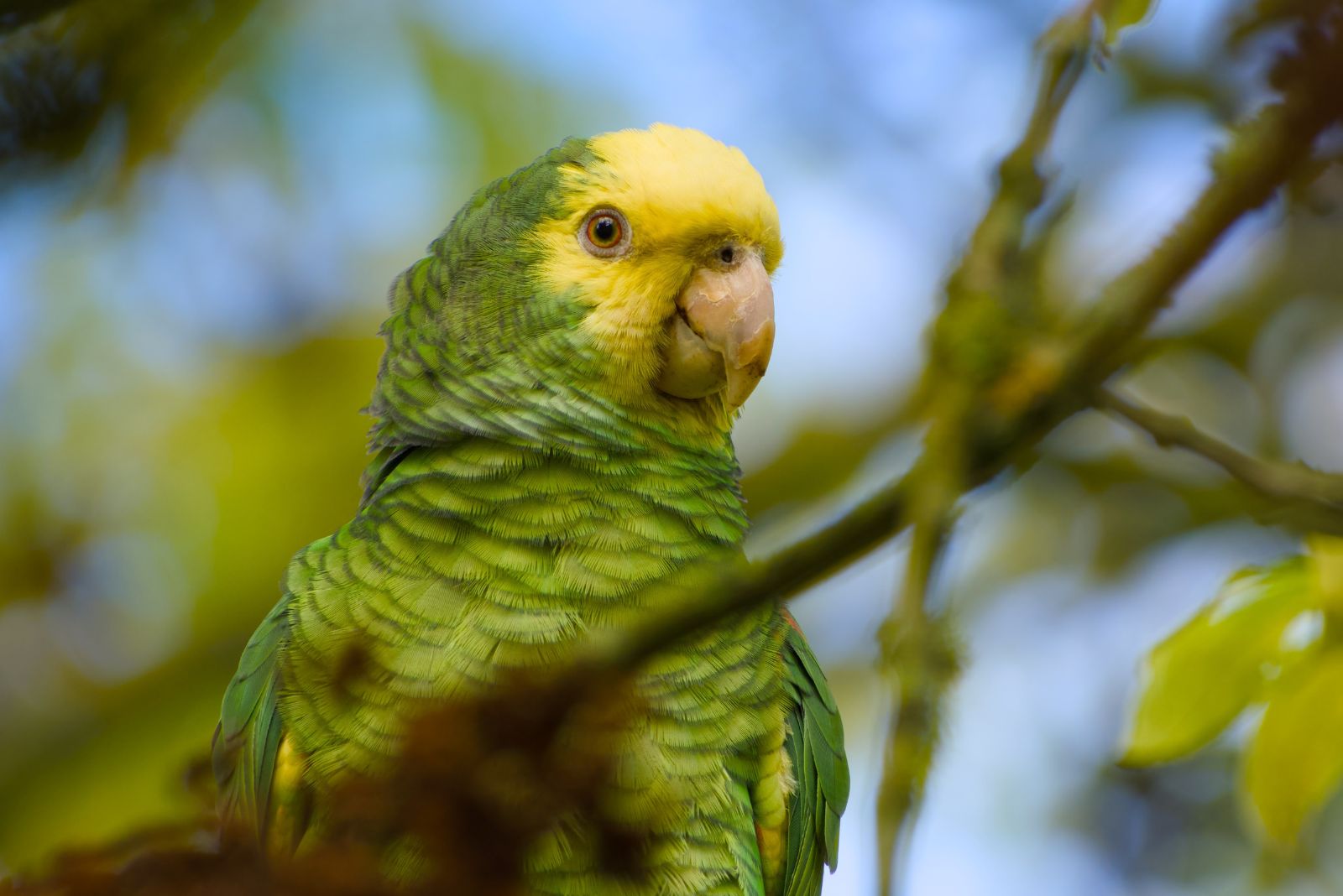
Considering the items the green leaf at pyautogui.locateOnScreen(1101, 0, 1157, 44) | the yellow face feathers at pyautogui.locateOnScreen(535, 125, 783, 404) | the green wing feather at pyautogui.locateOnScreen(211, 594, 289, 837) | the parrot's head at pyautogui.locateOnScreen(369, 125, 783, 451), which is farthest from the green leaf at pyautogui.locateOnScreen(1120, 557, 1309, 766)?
the green wing feather at pyautogui.locateOnScreen(211, 594, 289, 837)

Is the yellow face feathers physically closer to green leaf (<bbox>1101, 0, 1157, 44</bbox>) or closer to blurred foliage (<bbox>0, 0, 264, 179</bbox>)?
blurred foliage (<bbox>0, 0, 264, 179</bbox>)

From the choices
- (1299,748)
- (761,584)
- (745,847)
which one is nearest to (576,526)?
(745,847)

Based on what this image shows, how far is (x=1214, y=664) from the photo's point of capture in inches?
66.1

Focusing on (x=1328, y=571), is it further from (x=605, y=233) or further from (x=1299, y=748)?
(x=605, y=233)

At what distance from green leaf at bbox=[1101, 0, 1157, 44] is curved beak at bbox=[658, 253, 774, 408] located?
1.02 metres

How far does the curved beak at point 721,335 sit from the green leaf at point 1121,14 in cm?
102

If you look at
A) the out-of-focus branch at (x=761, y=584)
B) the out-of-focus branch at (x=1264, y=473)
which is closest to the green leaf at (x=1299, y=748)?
the out-of-focus branch at (x=1264, y=473)

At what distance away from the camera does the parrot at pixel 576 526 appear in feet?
6.49

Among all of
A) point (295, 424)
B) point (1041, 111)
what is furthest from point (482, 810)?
point (295, 424)

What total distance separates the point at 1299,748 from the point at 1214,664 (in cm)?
14

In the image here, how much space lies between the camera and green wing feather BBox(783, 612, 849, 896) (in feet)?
7.34

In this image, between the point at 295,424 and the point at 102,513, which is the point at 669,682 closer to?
the point at 295,424

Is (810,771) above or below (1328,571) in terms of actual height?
below

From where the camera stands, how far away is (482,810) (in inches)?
39.0
